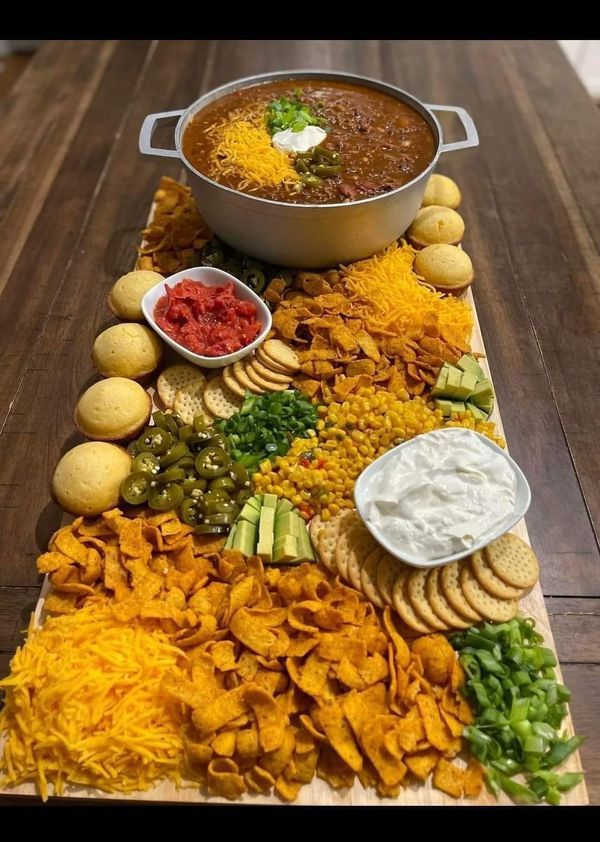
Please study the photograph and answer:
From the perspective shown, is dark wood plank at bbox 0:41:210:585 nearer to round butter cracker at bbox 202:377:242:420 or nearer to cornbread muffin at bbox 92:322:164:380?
cornbread muffin at bbox 92:322:164:380

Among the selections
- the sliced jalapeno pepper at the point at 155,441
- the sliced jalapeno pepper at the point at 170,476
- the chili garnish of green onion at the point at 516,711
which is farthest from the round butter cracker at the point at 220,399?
the chili garnish of green onion at the point at 516,711

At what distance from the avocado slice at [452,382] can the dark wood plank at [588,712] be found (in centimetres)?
114

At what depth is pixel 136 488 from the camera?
244cm

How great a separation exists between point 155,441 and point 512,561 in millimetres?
1419

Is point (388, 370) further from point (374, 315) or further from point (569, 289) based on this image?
point (569, 289)

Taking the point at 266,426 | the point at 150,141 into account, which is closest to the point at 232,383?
the point at 266,426

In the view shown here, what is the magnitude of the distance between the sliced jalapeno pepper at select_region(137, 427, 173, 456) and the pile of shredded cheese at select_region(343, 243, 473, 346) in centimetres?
105

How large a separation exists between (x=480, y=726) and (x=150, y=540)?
4.16ft

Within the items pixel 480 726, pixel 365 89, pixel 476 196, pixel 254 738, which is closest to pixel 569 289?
pixel 476 196

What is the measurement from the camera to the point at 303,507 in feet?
8.18

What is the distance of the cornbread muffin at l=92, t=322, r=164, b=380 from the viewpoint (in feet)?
9.25

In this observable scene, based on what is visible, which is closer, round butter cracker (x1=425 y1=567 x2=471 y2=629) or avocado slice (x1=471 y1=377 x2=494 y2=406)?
round butter cracker (x1=425 y1=567 x2=471 y2=629)

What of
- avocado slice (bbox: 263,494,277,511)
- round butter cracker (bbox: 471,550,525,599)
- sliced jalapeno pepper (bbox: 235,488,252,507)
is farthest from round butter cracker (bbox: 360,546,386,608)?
sliced jalapeno pepper (bbox: 235,488,252,507)

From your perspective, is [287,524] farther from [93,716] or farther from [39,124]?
[39,124]
